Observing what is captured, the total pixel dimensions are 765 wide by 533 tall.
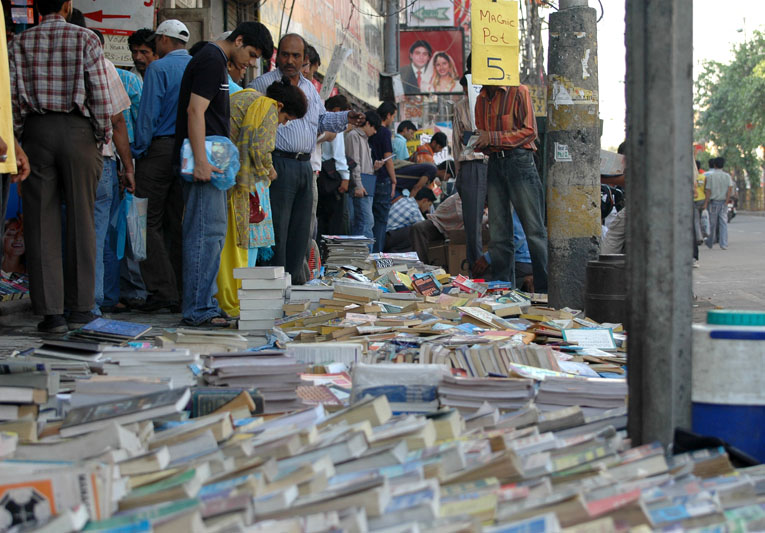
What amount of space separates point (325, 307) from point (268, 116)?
1467 millimetres

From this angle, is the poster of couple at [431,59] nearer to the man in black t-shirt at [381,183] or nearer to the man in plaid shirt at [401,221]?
the man in plaid shirt at [401,221]

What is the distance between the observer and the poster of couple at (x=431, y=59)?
25234mm

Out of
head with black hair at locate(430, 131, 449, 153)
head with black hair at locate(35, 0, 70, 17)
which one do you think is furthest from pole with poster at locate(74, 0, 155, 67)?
head with black hair at locate(430, 131, 449, 153)

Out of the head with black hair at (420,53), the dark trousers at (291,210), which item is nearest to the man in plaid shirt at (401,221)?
the dark trousers at (291,210)

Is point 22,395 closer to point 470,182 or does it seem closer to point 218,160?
point 218,160

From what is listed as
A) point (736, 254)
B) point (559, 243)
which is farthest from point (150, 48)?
point (736, 254)

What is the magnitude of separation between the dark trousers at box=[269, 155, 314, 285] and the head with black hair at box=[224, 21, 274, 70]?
3.34 ft

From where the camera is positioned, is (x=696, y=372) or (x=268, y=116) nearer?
(x=696, y=372)

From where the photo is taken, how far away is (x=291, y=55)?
752 cm

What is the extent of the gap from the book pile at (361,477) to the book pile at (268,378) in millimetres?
471

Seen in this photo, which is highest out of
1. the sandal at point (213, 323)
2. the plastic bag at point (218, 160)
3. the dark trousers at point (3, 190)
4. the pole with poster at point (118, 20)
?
the pole with poster at point (118, 20)

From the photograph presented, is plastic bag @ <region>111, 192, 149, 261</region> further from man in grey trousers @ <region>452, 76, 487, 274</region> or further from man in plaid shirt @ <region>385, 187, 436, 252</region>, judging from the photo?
man in plaid shirt @ <region>385, 187, 436, 252</region>

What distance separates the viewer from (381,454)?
245 centimetres

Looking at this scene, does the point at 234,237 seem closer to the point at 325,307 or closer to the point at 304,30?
the point at 325,307
